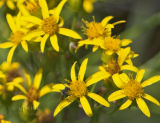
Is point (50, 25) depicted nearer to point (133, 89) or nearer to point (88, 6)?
point (133, 89)

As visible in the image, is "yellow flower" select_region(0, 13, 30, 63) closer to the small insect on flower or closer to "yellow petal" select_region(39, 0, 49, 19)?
the small insect on flower

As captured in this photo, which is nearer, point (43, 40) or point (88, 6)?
point (43, 40)

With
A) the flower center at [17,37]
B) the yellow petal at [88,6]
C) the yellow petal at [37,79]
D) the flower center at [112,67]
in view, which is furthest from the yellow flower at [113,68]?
the yellow petal at [88,6]

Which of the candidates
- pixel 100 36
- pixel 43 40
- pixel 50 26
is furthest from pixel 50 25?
pixel 100 36

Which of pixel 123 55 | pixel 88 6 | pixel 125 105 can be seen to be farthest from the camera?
pixel 88 6

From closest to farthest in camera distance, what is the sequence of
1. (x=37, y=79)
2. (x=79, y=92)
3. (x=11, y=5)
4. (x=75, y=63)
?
(x=79, y=92) → (x=75, y=63) → (x=37, y=79) → (x=11, y=5)

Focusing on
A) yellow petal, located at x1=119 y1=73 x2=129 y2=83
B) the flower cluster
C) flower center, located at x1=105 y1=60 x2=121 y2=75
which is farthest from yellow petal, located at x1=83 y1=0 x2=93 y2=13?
yellow petal, located at x1=119 y1=73 x2=129 y2=83

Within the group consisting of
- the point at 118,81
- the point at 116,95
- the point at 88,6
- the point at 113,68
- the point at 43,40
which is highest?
the point at 88,6
